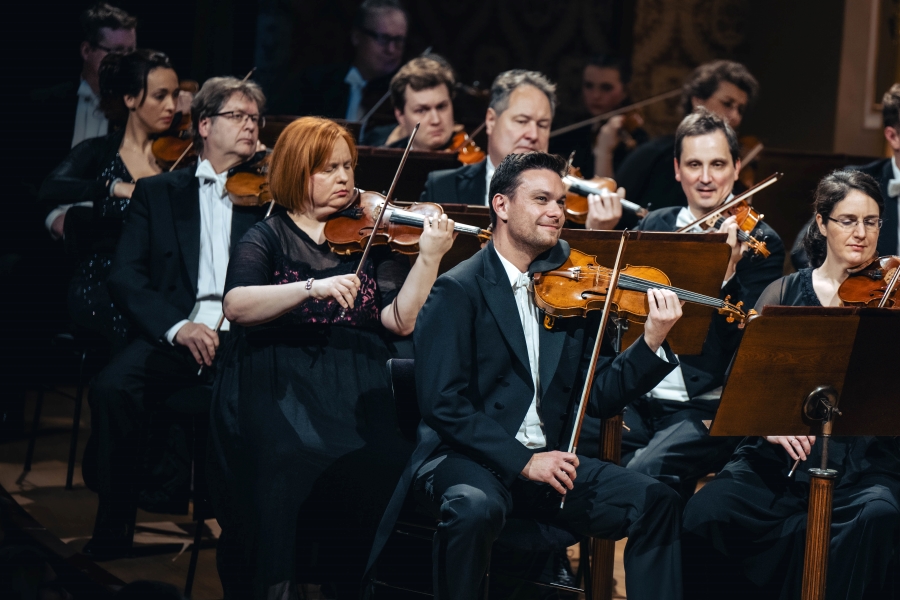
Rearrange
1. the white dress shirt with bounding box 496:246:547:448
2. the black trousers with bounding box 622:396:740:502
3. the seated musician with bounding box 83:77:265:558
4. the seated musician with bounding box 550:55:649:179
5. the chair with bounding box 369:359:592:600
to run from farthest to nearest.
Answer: the seated musician with bounding box 550:55:649:179 → the seated musician with bounding box 83:77:265:558 → the black trousers with bounding box 622:396:740:502 → the white dress shirt with bounding box 496:246:547:448 → the chair with bounding box 369:359:592:600

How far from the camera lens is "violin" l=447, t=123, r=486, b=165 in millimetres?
3852

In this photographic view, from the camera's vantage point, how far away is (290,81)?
4613 millimetres

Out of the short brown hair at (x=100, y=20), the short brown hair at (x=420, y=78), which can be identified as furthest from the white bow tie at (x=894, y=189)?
the short brown hair at (x=100, y=20)

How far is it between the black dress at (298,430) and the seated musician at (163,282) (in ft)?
1.48

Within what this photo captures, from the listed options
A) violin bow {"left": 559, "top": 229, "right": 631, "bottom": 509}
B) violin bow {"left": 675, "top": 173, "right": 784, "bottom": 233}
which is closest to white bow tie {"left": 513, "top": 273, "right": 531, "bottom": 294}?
violin bow {"left": 559, "top": 229, "right": 631, "bottom": 509}

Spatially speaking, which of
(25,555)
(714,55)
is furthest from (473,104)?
(25,555)

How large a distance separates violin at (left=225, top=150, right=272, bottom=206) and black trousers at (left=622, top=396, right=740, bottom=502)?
1195mm

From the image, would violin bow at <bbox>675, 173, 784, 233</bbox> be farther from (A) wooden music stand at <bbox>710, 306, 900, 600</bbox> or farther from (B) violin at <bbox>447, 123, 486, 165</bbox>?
(B) violin at <bbox>447, 123, 486, 165</bbox>

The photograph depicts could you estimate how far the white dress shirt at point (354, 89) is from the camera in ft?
15.1

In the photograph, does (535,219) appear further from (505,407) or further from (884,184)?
(884,184)

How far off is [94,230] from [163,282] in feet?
1.56

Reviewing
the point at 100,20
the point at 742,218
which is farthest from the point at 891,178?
the point at 100,20

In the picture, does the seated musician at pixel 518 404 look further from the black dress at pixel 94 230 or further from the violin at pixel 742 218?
the black dress at pixel 94 230

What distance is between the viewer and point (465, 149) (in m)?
3.90
